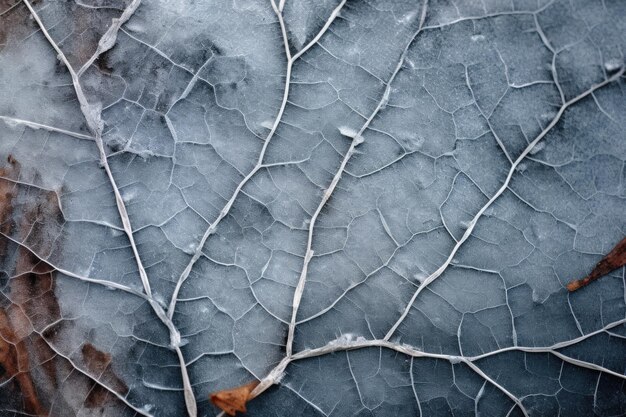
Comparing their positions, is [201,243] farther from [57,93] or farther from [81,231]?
[57,93]

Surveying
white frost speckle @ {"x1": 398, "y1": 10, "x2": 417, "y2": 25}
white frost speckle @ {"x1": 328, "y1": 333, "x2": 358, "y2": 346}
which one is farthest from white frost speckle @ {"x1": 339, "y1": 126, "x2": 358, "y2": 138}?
white frost speckle @ {"x1": 328, "y1": 333, "x2": 358, "y2": 346}

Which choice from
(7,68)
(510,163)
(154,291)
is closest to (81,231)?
(154,291)

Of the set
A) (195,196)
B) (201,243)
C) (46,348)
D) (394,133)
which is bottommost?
(46,348)

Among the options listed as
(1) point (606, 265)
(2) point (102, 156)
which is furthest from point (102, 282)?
(1) point (606, 265)

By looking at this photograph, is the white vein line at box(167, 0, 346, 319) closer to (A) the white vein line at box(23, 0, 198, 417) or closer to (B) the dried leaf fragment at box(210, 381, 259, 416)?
(A) the white vein line at box(23, 0, 198, 417)

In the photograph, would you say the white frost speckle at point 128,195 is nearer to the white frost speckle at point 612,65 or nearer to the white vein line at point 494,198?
the white vein line at point 494,198

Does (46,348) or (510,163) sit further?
(46,348)
